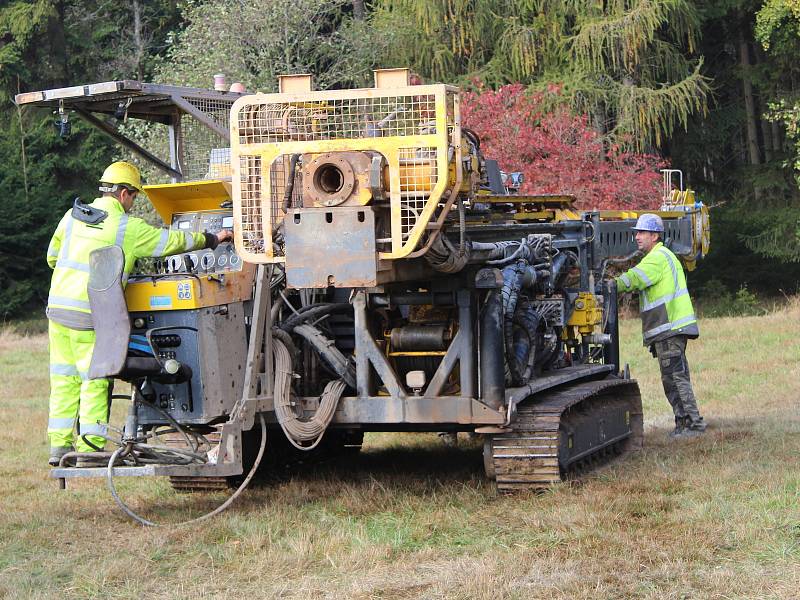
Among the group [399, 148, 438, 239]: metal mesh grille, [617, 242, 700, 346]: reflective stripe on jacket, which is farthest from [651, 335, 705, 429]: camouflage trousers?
[399, 148, 438, 239]: metal mesh grille

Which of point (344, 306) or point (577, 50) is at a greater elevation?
point (577, 50)

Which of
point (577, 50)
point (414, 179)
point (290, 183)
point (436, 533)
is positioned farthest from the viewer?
point (577, 50)

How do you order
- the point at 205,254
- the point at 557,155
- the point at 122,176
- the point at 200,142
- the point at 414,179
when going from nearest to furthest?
the point at 414,179 → the point at 122,176 → the point at 205,254 → the point at 200,142 → the point at 557,155

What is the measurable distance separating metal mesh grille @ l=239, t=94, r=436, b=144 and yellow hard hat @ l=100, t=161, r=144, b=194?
102 cm

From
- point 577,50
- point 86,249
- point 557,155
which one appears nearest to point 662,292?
point 86,249

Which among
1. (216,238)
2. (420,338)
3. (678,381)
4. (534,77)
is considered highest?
(534,77)

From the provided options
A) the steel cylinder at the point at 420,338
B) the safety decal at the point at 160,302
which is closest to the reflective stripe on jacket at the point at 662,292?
the steel cylinder at the point at 420,338

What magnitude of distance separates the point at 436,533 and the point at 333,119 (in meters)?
2.52

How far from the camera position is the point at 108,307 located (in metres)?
7.79

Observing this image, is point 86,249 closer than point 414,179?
No

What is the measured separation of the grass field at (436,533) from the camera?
21.2 feet

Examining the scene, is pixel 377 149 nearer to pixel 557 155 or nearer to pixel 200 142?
pixel 200 142

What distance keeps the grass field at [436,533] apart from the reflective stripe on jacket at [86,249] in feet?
4.36

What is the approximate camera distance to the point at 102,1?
36375mm
